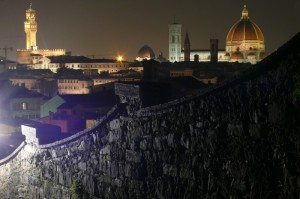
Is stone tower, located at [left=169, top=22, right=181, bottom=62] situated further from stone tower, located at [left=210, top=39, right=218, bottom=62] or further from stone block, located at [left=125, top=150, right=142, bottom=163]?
stone block, located at [left=125, top=150, right=142, bottom=163]

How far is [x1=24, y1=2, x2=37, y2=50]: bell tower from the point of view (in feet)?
414

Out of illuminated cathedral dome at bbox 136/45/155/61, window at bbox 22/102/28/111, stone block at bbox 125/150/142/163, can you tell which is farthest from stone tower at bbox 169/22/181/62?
stone block at bbox 125/150/142/163

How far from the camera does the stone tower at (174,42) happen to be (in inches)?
5300

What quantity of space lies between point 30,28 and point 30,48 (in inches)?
202

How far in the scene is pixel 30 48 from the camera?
125 m

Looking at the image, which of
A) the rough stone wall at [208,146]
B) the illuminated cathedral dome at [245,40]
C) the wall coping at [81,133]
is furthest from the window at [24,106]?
the illuminated cathedral dome at [245,40]

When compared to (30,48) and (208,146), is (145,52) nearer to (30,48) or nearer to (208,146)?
(30,48)

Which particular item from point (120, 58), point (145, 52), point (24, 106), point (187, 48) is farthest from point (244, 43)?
point (24, 106)

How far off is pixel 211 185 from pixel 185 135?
0.75 metres

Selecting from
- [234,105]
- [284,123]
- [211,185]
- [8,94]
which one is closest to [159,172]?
[211,185]

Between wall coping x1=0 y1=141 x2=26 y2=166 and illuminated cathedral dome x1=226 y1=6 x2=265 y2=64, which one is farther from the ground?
illuminated cathedral dome x1=226 y1=6 x2=265 y2=64

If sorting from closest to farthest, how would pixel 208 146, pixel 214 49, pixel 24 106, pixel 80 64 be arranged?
pixel 208 146, pixel 24 106, pixel 214 49, pixel 80 64

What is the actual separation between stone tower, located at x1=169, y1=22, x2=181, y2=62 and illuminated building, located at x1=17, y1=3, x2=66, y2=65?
2497 cm

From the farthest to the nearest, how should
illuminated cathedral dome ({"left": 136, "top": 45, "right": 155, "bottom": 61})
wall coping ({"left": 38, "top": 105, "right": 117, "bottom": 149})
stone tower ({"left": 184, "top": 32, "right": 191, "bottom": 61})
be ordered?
illuminated cathedral dome ({"left": 136, "top": 45, "right": 155, "bottom": 61}) < stone tower ({"left": 184, "top": 32, "right": 191, "bottom": 61}) < wall coping ({"left": 38, "top": 105, "right": 117, "bottom": 149})
